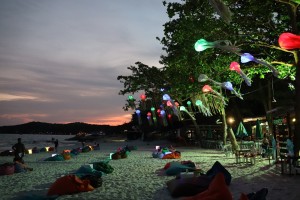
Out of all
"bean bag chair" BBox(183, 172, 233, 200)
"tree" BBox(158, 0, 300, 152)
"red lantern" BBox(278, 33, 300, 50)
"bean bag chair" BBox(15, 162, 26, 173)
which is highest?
"tree" BBox(158, 0, 300, 152)

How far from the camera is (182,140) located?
118 ft

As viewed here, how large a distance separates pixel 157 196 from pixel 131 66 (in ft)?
69.5

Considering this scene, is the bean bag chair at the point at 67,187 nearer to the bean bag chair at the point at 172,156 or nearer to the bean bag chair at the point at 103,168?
the bean bag chair at the point at 103,168

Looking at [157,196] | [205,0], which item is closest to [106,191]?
[157,196]

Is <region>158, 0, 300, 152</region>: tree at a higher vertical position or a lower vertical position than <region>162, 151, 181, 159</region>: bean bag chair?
higher

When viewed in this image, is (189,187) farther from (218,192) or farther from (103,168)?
(103,168)

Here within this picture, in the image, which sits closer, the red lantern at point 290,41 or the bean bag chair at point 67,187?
the red lantern at point 290,41

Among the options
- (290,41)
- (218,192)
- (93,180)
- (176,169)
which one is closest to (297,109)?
(290,41)

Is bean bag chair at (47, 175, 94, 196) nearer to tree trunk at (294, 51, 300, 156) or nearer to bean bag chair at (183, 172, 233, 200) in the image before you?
bean bag chair at (183, 172, 233, 200)

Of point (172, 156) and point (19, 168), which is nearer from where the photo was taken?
point (19, 168)

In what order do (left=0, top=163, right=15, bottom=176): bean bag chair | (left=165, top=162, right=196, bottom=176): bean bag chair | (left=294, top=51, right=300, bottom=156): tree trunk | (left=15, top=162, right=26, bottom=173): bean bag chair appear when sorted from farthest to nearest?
1. (left=15, top=162, right=26, bottom=173): bean bag chair
2. (left=0, top=163, right=15, bottom=176): bean bag chair
3. (left=165, top=162, right=196, bottom=176): bean bag chair
4. (left=294, top=51, right=300, bottom=156): tree trunk

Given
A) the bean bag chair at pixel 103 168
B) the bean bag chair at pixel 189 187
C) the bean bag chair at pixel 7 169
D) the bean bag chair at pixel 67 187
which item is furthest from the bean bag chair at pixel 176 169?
the bean bag chair at pixel 7 169

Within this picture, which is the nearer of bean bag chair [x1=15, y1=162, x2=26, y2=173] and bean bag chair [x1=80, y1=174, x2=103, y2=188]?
bean bag chair [x1=80, y1=174, x2=103, y2=188]

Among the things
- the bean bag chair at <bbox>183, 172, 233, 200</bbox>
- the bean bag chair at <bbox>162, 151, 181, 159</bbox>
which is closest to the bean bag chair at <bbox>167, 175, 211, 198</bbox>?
the bean bag chair at <bbox>183, 172, 233, 200</bbox>
